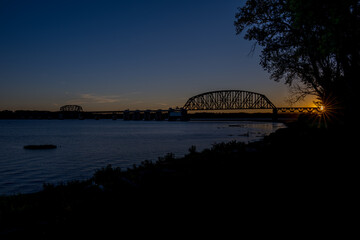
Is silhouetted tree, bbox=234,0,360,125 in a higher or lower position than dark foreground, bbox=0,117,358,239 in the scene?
higher

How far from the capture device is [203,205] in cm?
602

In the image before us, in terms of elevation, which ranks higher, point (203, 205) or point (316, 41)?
point (316, 41)

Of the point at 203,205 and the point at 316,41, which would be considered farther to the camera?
the point at 316,41

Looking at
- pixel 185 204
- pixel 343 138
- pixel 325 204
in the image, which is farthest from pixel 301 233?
pixel 343 138

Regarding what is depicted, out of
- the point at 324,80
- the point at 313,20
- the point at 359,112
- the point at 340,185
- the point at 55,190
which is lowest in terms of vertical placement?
the point at 55,190

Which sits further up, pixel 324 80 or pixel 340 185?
pixel 324 80

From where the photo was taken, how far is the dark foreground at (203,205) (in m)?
5.15

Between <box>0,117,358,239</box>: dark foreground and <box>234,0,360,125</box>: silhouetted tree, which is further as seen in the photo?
<box>234,0,360,125</box>: silhouetted tree

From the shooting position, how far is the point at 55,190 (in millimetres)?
8805

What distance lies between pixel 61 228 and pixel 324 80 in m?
23.7

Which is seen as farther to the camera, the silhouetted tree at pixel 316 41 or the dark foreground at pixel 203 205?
the silhouetted tree at pixel 316 41

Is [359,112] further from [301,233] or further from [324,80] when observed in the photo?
[301,233]

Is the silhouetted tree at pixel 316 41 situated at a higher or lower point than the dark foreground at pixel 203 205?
higher

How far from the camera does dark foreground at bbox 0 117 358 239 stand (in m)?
5.15
